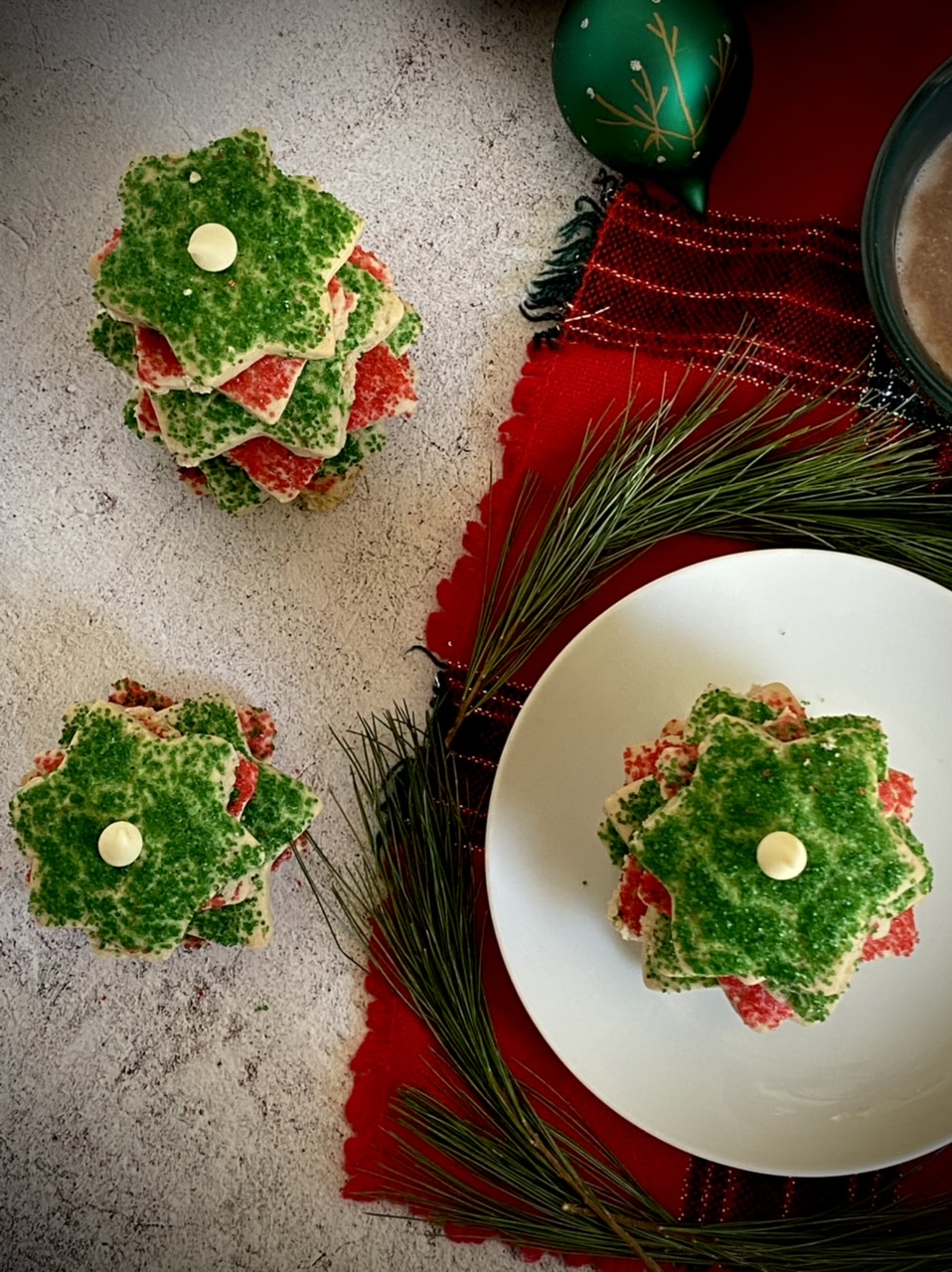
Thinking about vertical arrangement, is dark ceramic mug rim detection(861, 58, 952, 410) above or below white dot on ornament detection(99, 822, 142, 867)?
above

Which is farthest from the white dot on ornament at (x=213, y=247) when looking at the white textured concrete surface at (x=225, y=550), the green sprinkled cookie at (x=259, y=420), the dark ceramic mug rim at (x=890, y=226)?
the dark ceramic mug rim at (x=890, y=226)

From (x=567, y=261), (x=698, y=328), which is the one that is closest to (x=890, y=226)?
(x=698, y=328)

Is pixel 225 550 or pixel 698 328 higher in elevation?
pixel 698 328

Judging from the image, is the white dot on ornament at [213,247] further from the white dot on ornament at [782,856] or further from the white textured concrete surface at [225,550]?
the white dot on ornament at [782,856]

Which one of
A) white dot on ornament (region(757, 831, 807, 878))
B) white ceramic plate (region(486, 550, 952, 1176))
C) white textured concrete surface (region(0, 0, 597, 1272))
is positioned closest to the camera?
white dot on ornament (region(757, 831, 807, 878))

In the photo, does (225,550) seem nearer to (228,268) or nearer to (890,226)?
(228,268)

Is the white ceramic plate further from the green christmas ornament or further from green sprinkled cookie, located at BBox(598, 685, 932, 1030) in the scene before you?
the green christmas ornament

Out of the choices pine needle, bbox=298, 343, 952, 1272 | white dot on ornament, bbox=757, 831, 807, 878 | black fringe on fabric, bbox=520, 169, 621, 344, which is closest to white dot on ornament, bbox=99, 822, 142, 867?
pine needle, bbox=298, 343, 952, 1272
